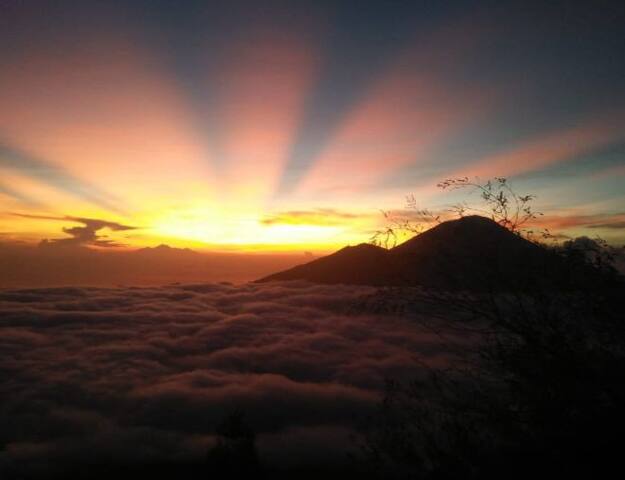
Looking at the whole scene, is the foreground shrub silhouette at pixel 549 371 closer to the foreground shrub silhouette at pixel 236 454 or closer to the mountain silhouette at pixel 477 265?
the mountain silhouette at pixel 477 265

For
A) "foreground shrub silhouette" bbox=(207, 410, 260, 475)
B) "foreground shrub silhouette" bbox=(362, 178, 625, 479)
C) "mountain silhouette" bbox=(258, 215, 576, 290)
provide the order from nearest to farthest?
"foreground shrub silhouette" bbox=(362, 178, 625, 479) → "mountain silhouette" bbox=(258, 215, 576, 290) → "foreground shrub silhouette" bbox=(207, 410, 260, 475)

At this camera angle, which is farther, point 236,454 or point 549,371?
point 236,454

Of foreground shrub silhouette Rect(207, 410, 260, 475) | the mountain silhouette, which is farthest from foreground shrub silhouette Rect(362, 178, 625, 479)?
foreground shrub silhouette Rect(207, 410, 260, 475)

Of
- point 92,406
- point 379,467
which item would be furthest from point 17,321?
point 379,467

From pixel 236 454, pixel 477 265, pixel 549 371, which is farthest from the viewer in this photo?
pixel 236 454

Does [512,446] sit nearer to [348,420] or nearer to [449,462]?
[449,462]

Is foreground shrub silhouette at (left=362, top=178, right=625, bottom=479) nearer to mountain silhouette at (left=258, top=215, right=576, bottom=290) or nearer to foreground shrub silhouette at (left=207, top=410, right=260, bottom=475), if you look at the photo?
mountain silhouette at (left=258, top=215, right=576, bottom=290)

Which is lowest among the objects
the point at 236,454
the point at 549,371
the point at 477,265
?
the point at 236,454

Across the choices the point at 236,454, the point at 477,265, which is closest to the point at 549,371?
the point at 477,265

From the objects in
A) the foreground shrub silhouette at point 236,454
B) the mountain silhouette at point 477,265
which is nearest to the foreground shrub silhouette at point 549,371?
the mountain silhouette at point 477,265

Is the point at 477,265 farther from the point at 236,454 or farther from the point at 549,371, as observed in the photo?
the point at 236,454

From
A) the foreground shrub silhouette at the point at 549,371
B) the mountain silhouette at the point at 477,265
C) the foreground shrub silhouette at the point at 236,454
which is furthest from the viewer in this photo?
the foreground shrub silhouette at the point at 236,454
